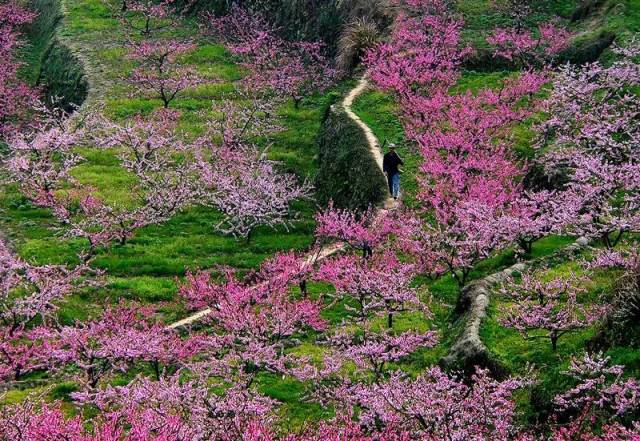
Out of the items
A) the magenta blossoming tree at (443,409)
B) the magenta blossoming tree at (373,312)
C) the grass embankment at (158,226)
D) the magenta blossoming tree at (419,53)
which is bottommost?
the grass embankment at (158,226)

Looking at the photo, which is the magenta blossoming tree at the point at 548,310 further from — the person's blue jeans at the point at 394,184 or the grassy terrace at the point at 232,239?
the person's blue jeans at the point at 394,184

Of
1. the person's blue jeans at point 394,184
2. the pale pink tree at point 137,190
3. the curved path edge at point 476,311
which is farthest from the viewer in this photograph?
the pale pink tree at point 137,190

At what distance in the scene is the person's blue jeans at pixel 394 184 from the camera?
3002cm

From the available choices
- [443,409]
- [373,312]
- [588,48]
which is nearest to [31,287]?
[373,312]

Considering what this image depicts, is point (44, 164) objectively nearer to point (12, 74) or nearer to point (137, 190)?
point (137, 190)

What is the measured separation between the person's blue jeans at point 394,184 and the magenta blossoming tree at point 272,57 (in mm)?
16921

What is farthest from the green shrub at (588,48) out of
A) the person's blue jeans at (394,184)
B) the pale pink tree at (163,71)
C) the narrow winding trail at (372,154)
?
the pale pink tree at (163,71)

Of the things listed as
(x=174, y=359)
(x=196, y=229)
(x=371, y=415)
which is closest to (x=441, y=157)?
(x=196, y=229)

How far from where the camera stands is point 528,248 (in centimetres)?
2469

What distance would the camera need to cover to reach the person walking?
2962 centimetres

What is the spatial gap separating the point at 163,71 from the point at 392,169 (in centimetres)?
2342

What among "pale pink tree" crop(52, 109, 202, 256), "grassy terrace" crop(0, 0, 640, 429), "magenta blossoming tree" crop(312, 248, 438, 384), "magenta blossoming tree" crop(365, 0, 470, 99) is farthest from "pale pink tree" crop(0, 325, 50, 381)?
"magenta blossoming tree" crop(365, 0, 470, 99)

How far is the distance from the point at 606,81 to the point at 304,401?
64.1 ft

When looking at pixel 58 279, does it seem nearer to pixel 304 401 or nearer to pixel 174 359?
pixel 174 359
